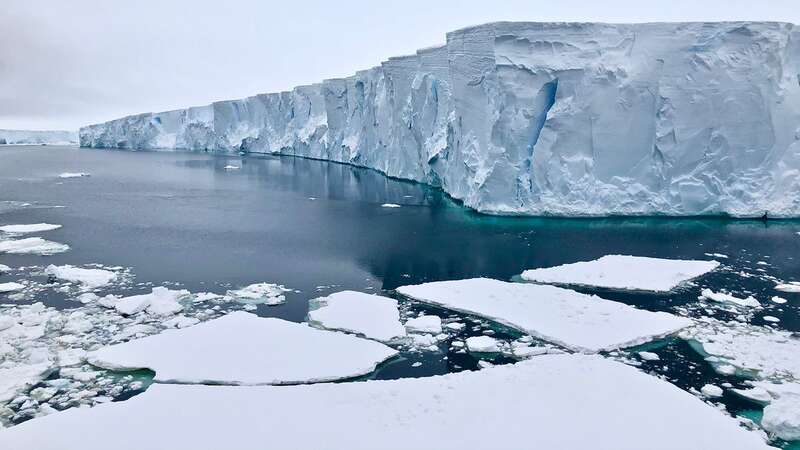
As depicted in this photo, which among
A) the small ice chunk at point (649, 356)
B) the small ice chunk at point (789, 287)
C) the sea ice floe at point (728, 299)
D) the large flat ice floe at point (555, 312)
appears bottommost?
the small ice chunk at point (649, 356)

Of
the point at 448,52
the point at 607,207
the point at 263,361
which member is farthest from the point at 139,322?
the point at 448,52

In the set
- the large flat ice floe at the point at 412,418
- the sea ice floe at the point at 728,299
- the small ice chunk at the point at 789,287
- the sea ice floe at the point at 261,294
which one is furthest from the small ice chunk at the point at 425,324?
the small ice chunk at the point at 789,287

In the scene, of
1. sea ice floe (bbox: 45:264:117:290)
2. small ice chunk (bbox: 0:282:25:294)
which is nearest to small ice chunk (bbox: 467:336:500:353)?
sea ice floe (bbox: 45:264:117:290)

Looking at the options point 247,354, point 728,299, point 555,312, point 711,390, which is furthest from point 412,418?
point 728,299

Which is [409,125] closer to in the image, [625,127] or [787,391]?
[625,127]

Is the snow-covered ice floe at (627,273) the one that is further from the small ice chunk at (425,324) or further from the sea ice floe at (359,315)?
the sea ice floe at (359,315)

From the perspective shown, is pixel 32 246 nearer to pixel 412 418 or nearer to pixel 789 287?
pixel 412 418

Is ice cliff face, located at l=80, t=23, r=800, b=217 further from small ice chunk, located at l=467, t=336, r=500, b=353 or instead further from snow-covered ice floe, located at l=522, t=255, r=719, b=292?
small ice chunk, located at l=467, t=336, r=500, b=353
